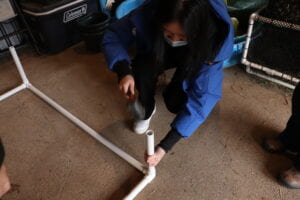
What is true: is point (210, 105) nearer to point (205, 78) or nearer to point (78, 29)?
point (205, 78)

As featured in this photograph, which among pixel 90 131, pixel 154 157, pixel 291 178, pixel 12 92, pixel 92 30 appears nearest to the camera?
pixel 154 157

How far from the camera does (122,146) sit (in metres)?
1.12

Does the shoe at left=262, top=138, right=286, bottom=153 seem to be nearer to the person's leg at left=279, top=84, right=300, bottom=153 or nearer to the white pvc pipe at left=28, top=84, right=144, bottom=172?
the person's leg at left=279, top=84, right=300, bottom=153

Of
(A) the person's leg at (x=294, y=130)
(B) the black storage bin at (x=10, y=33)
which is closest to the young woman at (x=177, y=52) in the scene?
(A) the person's leg at (x=294, y=130)

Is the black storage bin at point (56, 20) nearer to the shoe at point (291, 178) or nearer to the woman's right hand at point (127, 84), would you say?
the woman's right hand at point (127, 84)

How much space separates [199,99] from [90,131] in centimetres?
51

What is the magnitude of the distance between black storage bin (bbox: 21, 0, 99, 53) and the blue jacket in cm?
78

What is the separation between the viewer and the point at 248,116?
122cm

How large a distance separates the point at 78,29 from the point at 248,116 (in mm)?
1107

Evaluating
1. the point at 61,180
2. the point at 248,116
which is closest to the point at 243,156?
the point at 248,116

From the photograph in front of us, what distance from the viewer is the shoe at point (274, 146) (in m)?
1.05

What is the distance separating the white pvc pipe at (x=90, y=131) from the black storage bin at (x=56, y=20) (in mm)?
381

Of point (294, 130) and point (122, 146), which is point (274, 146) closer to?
point (294, 130)

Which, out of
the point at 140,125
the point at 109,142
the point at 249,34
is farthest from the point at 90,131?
the point at 249,34
